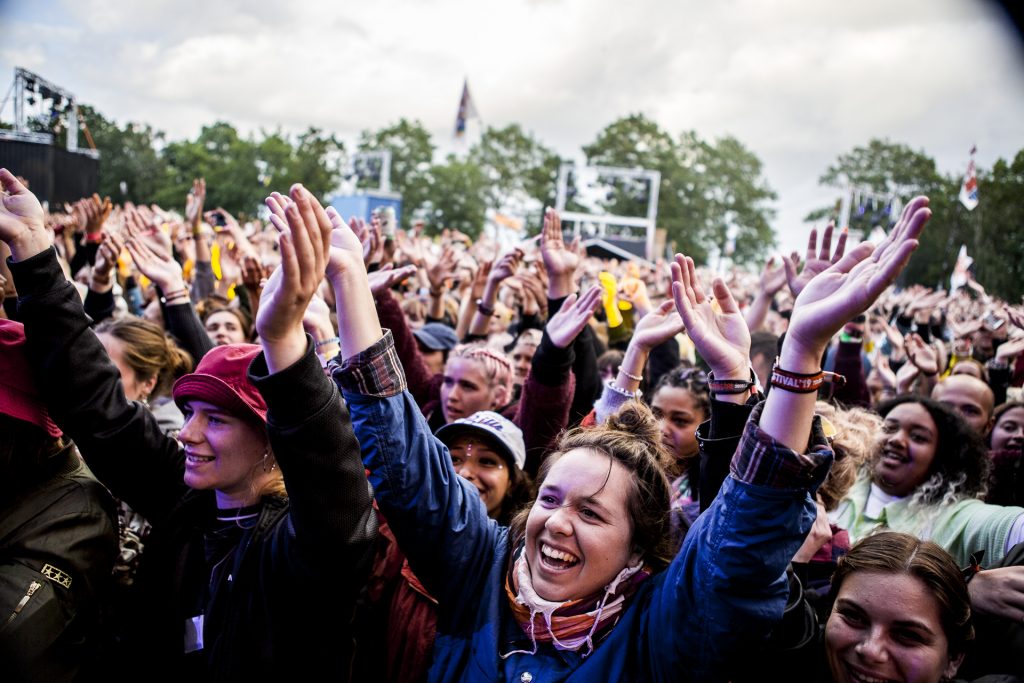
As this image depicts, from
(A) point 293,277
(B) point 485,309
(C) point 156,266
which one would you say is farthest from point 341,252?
(B) point 485,309

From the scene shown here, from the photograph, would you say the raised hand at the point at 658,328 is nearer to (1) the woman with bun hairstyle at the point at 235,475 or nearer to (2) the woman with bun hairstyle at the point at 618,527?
(2) the woman with bun hairstyle at the point at 618,527

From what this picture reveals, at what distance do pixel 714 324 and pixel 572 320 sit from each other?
2.93 ft

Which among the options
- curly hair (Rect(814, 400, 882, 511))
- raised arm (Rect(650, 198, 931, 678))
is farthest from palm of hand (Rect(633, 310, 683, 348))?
raised arm (Rect(650, 198, 931, 678))

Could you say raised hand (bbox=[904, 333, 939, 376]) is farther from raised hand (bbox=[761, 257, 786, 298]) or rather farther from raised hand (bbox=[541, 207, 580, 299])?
raised hand (bbox=[541, 207, 580, 299])

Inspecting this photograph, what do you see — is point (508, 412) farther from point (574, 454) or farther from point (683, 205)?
point (683, 205)

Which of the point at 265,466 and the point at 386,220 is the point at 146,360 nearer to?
the point at 265,466

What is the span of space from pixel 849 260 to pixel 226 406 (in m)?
1.69

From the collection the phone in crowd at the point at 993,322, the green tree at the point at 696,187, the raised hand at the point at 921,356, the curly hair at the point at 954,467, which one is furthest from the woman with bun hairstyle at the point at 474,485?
the green tree at the point at 696,187

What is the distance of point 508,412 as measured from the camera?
3.73 meters

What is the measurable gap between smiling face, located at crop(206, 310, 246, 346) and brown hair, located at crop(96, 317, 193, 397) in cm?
95

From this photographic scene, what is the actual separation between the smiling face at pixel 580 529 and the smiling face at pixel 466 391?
1.72 m

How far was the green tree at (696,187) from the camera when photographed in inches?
2379

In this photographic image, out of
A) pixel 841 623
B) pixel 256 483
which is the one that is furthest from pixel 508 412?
pixel 841 623

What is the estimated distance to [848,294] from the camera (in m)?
1.50
